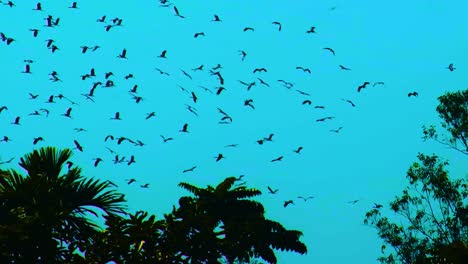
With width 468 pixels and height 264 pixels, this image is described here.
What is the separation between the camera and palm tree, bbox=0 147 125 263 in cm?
1162

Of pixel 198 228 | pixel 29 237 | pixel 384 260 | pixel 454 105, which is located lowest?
pixel 29 237

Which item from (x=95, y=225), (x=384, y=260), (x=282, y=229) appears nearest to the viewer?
(x=95, y=225)

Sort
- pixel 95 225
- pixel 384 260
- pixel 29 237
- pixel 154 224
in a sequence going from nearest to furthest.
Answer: pixel 29 237 → pixel 154 224 → pixel 95 225 → pixel 384 260

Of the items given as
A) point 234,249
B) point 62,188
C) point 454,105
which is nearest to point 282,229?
point 454,105

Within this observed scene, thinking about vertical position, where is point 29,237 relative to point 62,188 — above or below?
below

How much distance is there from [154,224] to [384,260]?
27358 mm

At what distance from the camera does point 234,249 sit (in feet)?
44.4

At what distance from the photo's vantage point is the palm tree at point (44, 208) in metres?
11.6

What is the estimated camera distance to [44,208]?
1205 cm

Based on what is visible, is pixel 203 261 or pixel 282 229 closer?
pixel 203 261

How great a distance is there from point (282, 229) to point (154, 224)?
1692cm

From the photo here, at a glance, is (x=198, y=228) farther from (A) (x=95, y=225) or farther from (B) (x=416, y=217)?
(B) (x=416, y=217)

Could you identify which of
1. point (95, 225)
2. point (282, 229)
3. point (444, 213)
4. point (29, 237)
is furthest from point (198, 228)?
point (444, 213)

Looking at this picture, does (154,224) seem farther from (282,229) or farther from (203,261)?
(282,229)
